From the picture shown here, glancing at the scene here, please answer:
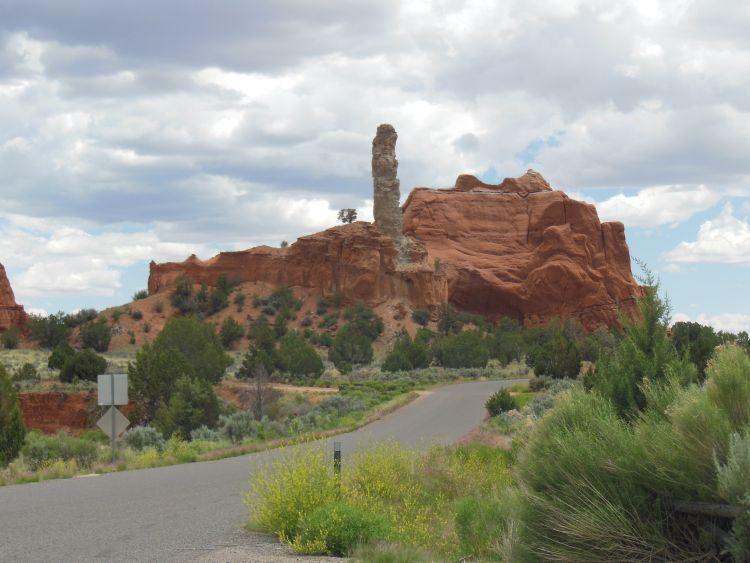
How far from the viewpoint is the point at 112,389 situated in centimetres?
2089

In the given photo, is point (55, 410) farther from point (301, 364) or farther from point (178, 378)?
point (301, 364)

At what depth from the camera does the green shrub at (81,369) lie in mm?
53469

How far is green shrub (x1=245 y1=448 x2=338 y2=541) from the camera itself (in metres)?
10.3

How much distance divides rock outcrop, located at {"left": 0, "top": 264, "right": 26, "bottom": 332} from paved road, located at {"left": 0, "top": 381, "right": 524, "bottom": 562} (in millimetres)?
78422

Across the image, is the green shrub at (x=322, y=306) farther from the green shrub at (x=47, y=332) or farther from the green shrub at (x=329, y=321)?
the green shrub at (x=47, y=332)

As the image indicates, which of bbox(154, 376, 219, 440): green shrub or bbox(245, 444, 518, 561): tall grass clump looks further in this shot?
bbox(154, 376, 219, 440): green shrub


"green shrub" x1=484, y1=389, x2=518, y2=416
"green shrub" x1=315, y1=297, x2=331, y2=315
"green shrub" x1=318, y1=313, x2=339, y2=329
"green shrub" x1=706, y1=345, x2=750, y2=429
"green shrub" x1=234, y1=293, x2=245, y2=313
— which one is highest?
"green shrub" x1=234, y1=293, x2=245, y2=313

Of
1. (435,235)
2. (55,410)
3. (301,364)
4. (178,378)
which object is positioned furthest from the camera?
(435,235)

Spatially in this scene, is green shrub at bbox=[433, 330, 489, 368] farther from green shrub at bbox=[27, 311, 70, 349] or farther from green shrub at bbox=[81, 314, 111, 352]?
green shrub at bbox=[27, 311, 70, 349]

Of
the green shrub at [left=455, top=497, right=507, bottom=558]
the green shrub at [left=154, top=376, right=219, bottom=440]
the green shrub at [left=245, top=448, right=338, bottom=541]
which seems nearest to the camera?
the green shrub at [left=455, top=497, right=507, bottom=558]

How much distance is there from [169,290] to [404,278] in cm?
2773

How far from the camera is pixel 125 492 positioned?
15297 millimetres

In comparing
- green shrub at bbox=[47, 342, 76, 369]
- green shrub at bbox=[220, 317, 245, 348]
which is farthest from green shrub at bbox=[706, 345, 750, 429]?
green shrub at bbox=[220, 317, 245, 348]

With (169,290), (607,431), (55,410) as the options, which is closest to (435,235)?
(169,290)
